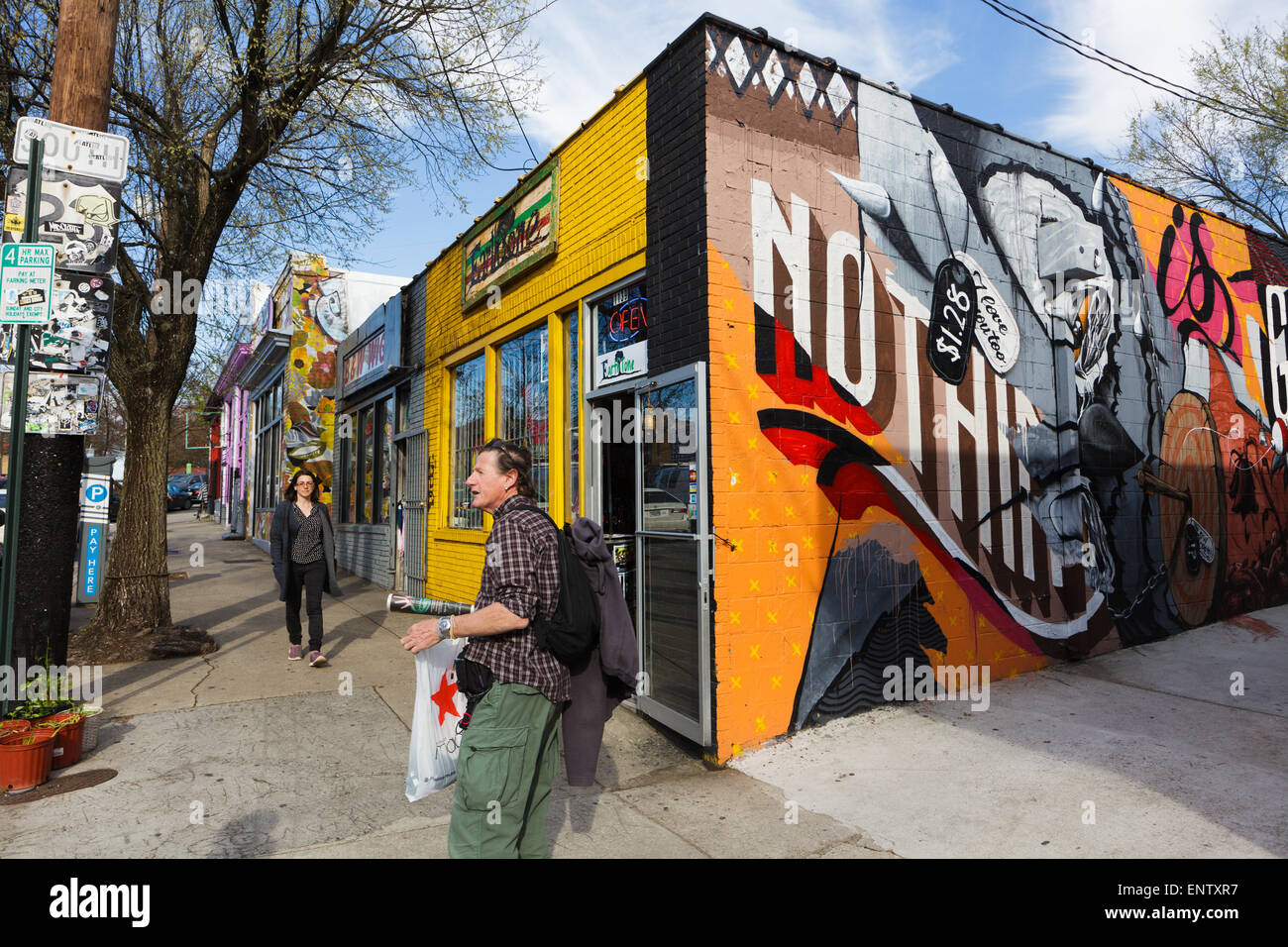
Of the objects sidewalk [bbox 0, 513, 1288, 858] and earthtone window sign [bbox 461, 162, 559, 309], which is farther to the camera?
earthtone window sign [bbox 461, 162, 559, 309]

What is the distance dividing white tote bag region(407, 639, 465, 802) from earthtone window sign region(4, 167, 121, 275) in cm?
431

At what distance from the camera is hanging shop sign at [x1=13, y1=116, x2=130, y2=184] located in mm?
5152

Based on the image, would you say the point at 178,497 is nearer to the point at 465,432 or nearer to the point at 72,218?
the point at 465,432

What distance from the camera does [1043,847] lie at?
356 centimetres

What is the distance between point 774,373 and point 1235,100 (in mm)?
17398

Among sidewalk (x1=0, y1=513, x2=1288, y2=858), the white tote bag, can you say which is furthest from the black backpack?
sidewalk (x1=0, y1=513, x2=1288, y2=858)

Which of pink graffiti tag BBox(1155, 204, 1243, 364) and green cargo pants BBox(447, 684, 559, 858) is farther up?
pink graffiti tag BBox(1155, 204, 1243, 364)

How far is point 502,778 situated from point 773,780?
7.60 ft

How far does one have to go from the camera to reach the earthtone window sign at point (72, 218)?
5.29 meters

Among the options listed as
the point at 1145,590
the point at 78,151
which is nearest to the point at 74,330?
the point at 78,151

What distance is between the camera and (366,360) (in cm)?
1356

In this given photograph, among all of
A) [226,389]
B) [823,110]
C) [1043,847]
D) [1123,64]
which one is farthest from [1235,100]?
[226,389]

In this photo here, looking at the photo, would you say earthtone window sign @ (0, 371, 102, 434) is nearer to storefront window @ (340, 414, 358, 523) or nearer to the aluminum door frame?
the aluminum door frame

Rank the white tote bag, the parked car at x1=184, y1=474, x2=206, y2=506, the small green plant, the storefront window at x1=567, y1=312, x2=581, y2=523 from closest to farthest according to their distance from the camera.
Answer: the white tote bag
the small green plant
the storefront window at x1=567, y1=312, x2=581, y2=523
the parked car at x1=184, y1=474, x2=206, y2=506
